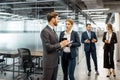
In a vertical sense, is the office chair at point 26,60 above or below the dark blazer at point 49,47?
below

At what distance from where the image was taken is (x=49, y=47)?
327 cm

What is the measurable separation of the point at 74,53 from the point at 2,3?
1769 mm

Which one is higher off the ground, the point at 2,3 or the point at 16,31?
the point at 2,3

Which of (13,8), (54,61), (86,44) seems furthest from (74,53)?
(86,44)

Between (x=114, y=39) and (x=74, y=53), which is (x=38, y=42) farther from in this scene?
(x=114, y=39)

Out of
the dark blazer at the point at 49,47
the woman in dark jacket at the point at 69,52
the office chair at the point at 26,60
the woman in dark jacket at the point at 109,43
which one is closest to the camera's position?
the dark blazer at the point at 49,47

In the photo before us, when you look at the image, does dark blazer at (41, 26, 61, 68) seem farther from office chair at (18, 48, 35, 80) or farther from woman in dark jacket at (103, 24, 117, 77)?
woman in dark jacket at (103, 24, 117, 77)

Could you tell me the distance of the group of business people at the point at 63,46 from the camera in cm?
335

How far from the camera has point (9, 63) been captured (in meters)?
6.12

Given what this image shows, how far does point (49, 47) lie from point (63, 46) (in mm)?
259

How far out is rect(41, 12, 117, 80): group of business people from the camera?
335cm

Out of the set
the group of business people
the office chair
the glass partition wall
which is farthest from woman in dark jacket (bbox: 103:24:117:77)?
the office chair

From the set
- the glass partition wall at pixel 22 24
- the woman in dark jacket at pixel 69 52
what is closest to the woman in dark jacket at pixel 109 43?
the glass partition wall at pixel 22 24

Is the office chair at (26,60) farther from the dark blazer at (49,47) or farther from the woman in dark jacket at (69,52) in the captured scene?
the dark blazer at (49,47)
